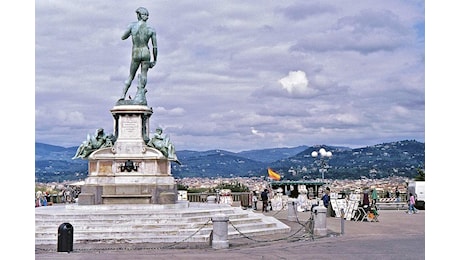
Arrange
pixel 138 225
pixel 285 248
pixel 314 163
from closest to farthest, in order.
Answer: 1. pixel 285 248
2. pixel 138 225
3. pixel 314 163

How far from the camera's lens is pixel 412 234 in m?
22.3

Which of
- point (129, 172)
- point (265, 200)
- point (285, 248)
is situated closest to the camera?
point (285, 248)

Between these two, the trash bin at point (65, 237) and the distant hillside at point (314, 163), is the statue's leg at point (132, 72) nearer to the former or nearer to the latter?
the trash bin at point (65, 237)

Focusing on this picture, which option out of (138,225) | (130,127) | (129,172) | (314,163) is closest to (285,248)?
(138,225)

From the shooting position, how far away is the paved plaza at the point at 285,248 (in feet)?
53.3

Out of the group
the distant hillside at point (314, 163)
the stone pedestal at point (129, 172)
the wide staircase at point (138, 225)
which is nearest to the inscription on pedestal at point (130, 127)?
the stone pedestal at point (129, 172)

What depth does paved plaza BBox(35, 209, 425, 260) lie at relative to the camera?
16.2 m

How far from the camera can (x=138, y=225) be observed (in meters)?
20.0

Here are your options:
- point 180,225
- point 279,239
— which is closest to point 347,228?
point 279,239

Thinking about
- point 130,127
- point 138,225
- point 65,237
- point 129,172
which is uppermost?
point 130,127

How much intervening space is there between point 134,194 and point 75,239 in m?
4.18

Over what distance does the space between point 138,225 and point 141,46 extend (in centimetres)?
781

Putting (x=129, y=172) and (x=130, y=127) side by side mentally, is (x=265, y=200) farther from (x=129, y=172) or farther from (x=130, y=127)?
(x=129, y=172)

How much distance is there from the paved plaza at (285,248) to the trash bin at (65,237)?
15 centimetres
